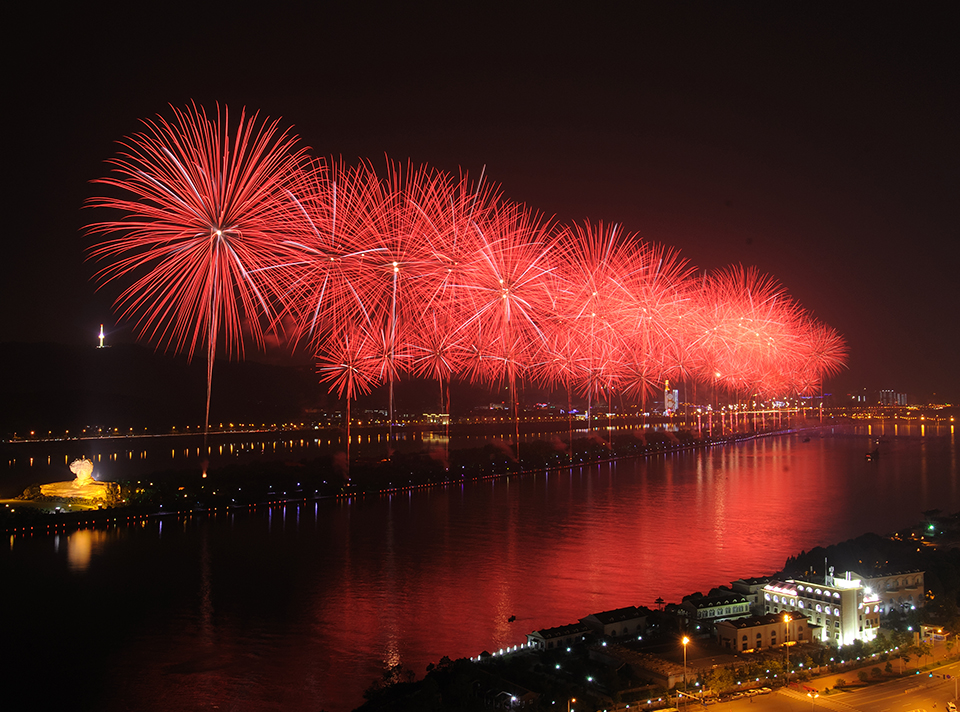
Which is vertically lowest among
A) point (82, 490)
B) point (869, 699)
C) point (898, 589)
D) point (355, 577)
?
point (355, 577)

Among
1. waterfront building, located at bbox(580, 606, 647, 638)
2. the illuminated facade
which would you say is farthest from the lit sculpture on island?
the illuminated facade

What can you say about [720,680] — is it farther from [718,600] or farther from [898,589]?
[898,589]

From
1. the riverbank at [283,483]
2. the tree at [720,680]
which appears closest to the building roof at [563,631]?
the tree at [720,680]

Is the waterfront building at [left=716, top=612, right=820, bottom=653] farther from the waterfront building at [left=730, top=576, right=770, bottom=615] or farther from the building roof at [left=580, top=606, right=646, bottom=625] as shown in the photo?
the building roof at [left=580, top=606, right=646, bottom=625]

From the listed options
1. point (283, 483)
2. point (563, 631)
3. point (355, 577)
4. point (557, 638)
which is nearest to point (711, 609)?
point (563, 631)

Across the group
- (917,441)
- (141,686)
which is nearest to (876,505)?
(141,686)

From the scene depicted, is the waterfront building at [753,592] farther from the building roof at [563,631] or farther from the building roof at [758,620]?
the building roof at [563,631]
